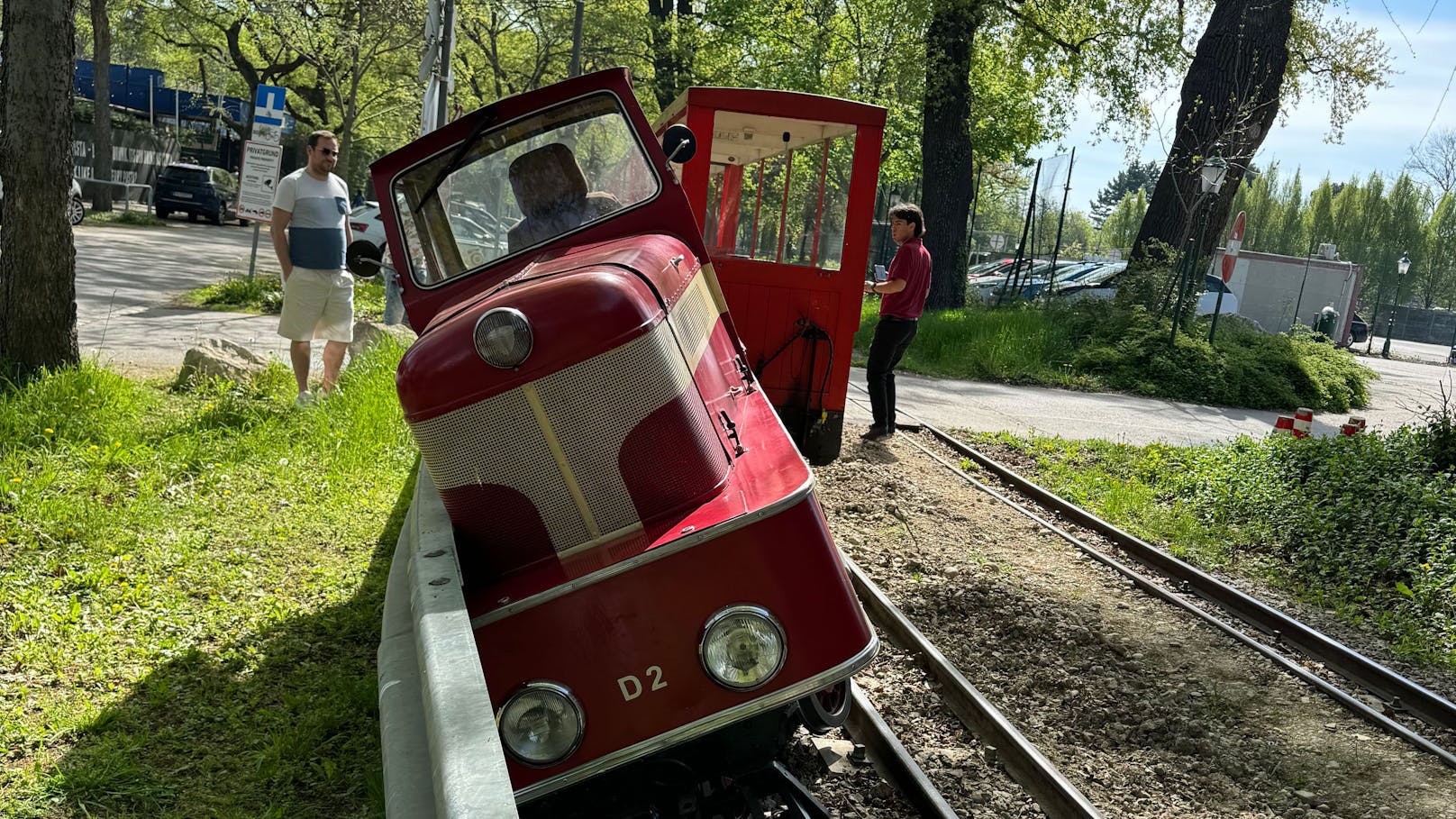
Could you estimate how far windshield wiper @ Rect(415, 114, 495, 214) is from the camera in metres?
4.71

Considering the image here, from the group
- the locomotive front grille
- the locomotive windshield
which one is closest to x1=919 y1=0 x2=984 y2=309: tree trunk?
the locomotive windshield

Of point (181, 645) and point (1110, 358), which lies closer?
point (181, 645)

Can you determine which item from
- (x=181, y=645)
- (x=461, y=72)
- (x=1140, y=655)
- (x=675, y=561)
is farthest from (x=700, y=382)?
(x=461, y=72)

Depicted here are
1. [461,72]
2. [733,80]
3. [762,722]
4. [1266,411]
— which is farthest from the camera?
[461,72]

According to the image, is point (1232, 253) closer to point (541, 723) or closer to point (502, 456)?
point (502, 456)

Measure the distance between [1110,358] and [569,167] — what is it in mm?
14604

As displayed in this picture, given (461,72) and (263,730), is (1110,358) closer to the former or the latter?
(263,730)

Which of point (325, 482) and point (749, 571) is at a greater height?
point (749, 571)

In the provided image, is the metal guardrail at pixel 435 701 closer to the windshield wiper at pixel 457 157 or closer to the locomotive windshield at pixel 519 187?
the locomotive windshield at pixel 519 187

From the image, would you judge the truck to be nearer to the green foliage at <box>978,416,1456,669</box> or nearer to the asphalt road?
the asphalt road

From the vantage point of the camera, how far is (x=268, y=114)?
14.0m

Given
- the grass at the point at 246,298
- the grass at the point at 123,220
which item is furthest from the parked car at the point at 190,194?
the grass at the point at 246,298

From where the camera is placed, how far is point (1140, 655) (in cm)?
588

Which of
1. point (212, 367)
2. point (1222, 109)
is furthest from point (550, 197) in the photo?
point (1222, 109)
